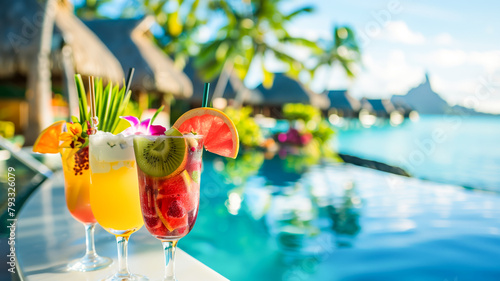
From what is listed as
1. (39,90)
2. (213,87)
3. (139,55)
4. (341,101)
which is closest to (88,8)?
(213,87)

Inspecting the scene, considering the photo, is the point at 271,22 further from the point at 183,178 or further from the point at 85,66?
the point at 183,178

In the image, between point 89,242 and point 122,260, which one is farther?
point 89,242

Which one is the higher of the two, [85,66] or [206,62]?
[206,62]

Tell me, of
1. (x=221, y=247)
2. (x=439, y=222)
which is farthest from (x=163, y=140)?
(x=439, y=222)

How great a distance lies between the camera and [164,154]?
3.28 feet

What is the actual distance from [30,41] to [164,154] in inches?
272

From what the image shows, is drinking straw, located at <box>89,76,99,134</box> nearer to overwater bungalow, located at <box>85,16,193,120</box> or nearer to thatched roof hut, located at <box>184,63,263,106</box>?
overwater bungalow, located at <box>85,16,193,120</box>

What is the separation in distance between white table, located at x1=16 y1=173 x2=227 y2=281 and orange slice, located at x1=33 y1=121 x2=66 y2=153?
373 millimetres

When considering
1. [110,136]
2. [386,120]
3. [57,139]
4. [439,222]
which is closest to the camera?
[110,136]

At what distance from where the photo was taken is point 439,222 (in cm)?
400

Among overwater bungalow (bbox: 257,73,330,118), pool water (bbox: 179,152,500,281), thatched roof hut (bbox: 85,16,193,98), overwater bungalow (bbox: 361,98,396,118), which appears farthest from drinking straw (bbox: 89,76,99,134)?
overwater bungalow (bbox: 361,98,396,118)

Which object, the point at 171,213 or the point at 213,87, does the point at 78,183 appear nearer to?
the point at 171,213

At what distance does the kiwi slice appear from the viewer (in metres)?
1.00

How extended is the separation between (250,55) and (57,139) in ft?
42.4
